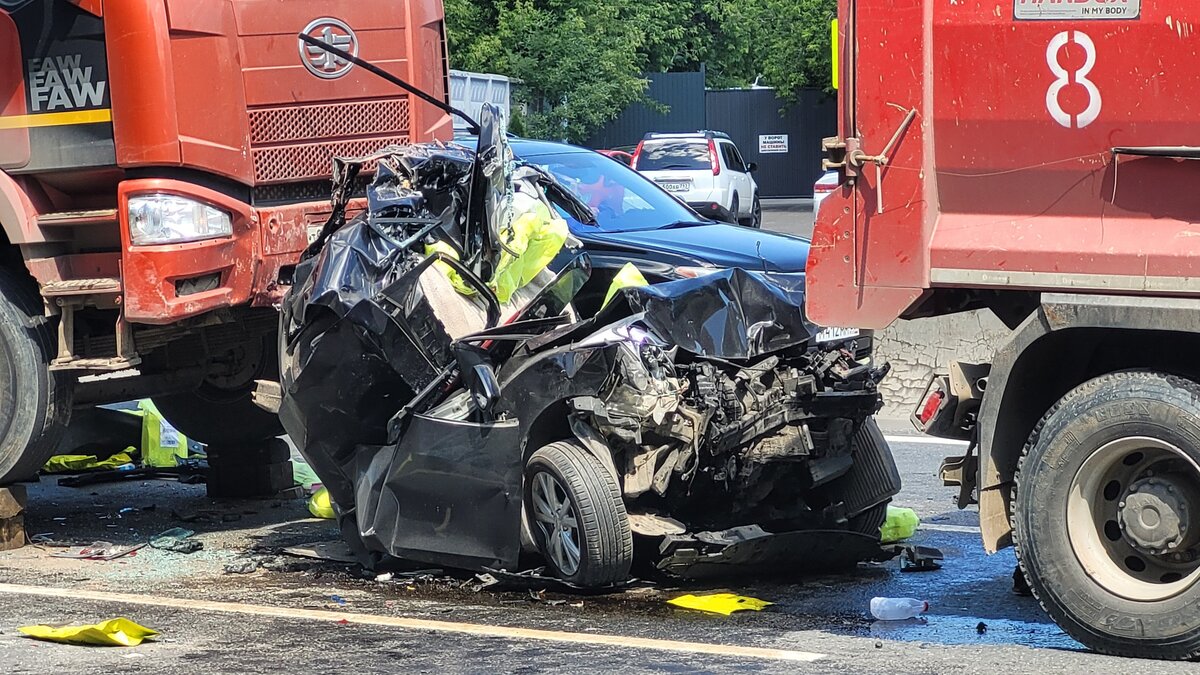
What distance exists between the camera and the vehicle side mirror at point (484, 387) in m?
6.23

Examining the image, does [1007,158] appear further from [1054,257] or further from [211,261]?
[211,261]

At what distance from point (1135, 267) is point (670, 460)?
1.93 meters

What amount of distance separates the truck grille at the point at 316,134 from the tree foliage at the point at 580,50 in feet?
83.6

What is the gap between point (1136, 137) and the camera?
4.91 m

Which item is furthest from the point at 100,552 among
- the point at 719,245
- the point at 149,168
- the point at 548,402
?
the point at 719,245

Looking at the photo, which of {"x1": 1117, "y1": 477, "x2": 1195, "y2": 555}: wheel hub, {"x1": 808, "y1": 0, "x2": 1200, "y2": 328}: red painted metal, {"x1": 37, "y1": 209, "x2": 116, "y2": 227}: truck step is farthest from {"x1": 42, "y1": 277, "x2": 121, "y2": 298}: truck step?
{"x1": 1117, "y1": 477, "x2": 1195, "y2": 555}: wheel hub

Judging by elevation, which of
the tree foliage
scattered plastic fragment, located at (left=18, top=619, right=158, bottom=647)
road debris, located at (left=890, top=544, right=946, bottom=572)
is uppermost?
the tree foliage

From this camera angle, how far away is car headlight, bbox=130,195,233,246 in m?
7.25

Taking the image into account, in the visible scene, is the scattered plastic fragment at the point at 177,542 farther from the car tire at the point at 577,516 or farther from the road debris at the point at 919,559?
the road debris at the point at 919,559

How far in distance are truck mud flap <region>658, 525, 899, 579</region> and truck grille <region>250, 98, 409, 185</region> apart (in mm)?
2911

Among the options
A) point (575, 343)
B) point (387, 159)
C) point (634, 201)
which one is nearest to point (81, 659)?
point (575, 343)

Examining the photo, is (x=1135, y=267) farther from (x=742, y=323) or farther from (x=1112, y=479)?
(x=742, y=323)

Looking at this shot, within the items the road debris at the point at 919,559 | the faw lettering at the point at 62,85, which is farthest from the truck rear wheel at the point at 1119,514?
the faw lettering at the point at 62,85

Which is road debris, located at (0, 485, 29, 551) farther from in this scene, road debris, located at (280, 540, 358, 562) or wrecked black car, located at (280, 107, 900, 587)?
wrecked black car, located at (280, 107, 900, 587)
